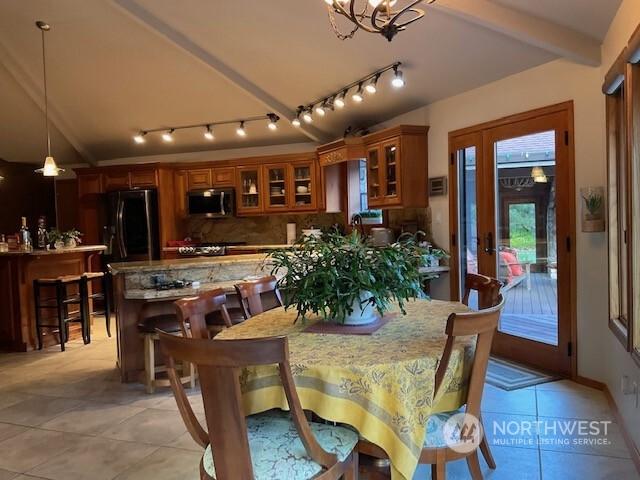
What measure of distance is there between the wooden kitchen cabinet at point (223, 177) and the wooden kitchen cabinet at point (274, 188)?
49 centimetres

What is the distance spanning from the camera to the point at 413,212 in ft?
17.4

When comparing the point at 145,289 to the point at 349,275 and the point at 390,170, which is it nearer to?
the point at 349,275

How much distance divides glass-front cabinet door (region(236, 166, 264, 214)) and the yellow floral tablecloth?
16.9 feet

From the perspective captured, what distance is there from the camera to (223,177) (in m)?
6.99

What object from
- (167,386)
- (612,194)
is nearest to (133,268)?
(167,386)

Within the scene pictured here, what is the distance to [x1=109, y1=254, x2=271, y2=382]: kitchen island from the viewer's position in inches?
146

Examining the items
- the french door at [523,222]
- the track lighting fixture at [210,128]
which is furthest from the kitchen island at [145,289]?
the track lighting fixture at [210,128]

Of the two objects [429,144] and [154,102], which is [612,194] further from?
[154,102]

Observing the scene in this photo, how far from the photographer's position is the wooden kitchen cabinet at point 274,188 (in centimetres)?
676

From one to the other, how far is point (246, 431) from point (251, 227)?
5.99m

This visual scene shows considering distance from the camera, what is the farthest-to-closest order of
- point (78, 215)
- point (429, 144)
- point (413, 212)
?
point (78, 215)
point (413, 212)
point (429, 144)

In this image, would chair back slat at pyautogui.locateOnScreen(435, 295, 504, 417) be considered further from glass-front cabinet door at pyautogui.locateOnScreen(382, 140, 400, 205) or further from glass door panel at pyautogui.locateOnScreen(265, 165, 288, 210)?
glass door panel at pyautogui.locateOnScreen(265, 165, 288, 210)

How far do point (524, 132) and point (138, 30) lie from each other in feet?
13.2

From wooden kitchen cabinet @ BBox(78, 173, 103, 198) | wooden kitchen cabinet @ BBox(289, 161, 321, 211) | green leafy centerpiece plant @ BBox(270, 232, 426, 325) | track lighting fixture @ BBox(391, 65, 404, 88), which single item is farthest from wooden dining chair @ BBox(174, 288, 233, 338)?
wooden kitchen cabinet @ BBox(78, 173, 103, 198)
